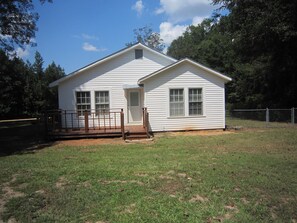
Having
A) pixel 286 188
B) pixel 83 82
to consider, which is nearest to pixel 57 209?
pixel 286 188

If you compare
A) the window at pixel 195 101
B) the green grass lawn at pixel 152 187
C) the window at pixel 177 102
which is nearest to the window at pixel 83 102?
the window at pixel 177 102

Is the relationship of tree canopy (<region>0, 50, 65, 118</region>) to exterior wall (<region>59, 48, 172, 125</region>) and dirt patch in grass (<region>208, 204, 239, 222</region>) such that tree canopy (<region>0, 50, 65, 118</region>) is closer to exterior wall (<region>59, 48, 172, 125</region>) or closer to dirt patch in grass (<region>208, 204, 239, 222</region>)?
exterior wall (<region>59, 48, 172, 125</region>)

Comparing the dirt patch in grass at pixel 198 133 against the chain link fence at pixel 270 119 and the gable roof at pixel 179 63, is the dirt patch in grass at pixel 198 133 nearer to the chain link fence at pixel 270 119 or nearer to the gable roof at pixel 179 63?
the chain link fence at pixel 270 119

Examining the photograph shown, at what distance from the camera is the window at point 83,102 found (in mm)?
15970

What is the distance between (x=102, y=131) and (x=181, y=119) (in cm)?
431

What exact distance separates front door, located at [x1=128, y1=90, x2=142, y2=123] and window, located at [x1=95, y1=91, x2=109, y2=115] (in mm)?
1353

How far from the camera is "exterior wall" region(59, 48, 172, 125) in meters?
15.9

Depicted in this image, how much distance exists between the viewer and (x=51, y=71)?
47.4 metres

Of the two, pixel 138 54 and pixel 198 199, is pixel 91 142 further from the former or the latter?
pixel 198 199

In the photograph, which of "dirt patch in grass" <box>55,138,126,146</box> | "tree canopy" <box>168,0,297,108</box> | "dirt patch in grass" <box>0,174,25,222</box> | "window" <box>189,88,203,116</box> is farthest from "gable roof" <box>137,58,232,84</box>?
"dirt patch in grass" <box>0,174,25,222</box>

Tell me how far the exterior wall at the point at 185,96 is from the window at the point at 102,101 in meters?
2.74

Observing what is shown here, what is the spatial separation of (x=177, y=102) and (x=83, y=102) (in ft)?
17.5

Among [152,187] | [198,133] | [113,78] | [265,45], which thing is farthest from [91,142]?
[265,45]

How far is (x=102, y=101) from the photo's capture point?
642 inches
